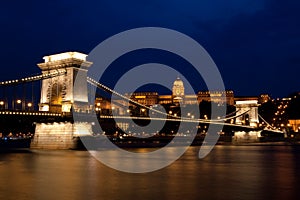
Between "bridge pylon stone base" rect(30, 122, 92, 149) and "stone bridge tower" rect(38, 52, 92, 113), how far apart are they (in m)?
1.63

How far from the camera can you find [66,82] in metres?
46.1

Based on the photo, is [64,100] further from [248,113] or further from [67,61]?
[248,113]

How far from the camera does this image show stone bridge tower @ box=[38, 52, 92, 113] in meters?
45.5

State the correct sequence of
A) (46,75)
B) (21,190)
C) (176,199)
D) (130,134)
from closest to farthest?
(176,199) → (21,190) → (46,75) → (130,134)

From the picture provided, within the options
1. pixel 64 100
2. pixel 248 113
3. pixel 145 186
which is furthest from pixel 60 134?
pixel 248 113

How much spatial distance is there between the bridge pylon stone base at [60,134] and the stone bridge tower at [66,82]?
163 centimetres

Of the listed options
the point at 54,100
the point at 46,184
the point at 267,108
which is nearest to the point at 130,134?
the point at 54,100

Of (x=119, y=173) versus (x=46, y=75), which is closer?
(x=119, y=173)

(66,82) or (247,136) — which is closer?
(66,82)

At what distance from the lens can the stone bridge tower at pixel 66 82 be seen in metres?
45.5

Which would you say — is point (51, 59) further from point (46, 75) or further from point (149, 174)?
point (149, 174)

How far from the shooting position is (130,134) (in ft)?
303

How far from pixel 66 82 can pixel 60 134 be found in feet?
17.3

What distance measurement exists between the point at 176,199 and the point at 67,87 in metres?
35.3
